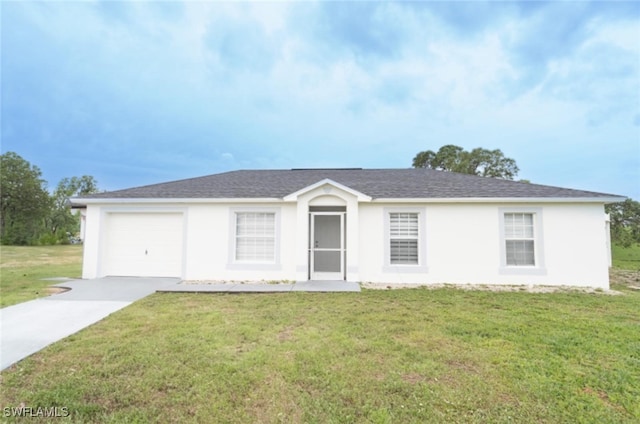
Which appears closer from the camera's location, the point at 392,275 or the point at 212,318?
the point at 212,318

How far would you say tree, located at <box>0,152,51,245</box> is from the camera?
104 ft

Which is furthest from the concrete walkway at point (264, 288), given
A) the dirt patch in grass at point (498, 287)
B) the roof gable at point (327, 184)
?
the roof gable at point (327, 184)

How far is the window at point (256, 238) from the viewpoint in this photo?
9.28 metres

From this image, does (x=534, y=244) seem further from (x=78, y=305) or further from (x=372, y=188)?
(x=78, y=305)

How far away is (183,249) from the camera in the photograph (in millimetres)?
9289

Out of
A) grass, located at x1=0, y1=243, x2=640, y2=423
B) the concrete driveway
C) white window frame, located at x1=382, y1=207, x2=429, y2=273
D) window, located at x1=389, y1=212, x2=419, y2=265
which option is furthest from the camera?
window, located at x1=389, y1=212, x2=419, y2=265

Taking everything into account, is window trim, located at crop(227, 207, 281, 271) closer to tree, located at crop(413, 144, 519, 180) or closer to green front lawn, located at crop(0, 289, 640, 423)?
green front lawn, located at crop(0, 289, 640, 423)

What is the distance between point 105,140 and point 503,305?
4183cm

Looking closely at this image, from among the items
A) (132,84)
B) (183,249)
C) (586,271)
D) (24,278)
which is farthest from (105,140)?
(586,271)

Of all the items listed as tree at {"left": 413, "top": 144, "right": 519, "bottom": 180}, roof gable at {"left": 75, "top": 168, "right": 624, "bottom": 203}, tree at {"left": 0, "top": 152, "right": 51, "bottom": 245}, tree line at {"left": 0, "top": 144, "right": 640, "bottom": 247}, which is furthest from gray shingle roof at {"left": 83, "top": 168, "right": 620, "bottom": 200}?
tree at {"left": 0, "top": 152, "right": 51, "bottom": 245}

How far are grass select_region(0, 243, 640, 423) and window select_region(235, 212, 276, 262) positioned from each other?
10.9 ft

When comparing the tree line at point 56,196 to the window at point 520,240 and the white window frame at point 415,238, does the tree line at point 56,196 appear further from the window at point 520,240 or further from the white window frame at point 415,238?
the white window frame at point 415,238

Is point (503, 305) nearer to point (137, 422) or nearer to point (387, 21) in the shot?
point (137, 422)

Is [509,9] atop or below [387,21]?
below
